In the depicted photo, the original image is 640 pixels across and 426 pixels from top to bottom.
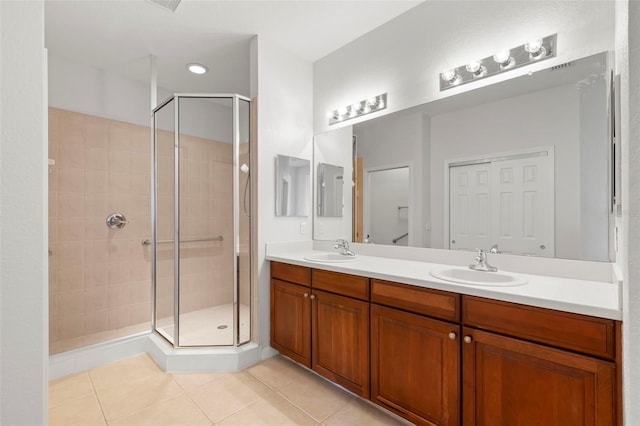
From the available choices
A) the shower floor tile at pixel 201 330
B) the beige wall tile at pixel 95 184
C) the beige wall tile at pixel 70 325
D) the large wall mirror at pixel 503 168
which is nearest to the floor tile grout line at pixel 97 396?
the shower floor tile at pixel 201 330

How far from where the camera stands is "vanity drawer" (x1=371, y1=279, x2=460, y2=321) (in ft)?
4.42

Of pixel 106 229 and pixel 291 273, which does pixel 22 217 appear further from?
pixel 106 229

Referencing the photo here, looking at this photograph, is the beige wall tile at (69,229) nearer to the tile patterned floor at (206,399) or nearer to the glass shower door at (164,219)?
the glass shower door at (164,219)

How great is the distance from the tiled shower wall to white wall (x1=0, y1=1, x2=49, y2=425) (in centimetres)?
167

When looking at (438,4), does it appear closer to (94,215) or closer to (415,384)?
(415,384)

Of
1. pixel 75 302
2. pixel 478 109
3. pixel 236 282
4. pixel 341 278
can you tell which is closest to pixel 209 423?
pixel 236 282

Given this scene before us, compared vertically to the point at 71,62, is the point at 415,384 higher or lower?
lower

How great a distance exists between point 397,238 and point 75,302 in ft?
9.37

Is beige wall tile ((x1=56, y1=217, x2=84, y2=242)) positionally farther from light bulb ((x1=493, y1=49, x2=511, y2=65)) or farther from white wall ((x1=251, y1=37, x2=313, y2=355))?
light bulb ((x1=493, y1=49, x2=511, y2=65))

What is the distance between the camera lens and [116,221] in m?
2.81

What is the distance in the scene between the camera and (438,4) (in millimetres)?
1969

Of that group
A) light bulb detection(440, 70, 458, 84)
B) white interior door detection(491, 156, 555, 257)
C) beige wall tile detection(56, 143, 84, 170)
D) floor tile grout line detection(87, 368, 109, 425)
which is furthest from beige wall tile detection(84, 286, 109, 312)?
light bulb detection(440, 70, 458, 84)

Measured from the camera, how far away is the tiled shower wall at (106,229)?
2.48m

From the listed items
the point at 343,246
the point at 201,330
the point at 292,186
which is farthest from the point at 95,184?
the point at 343,246
